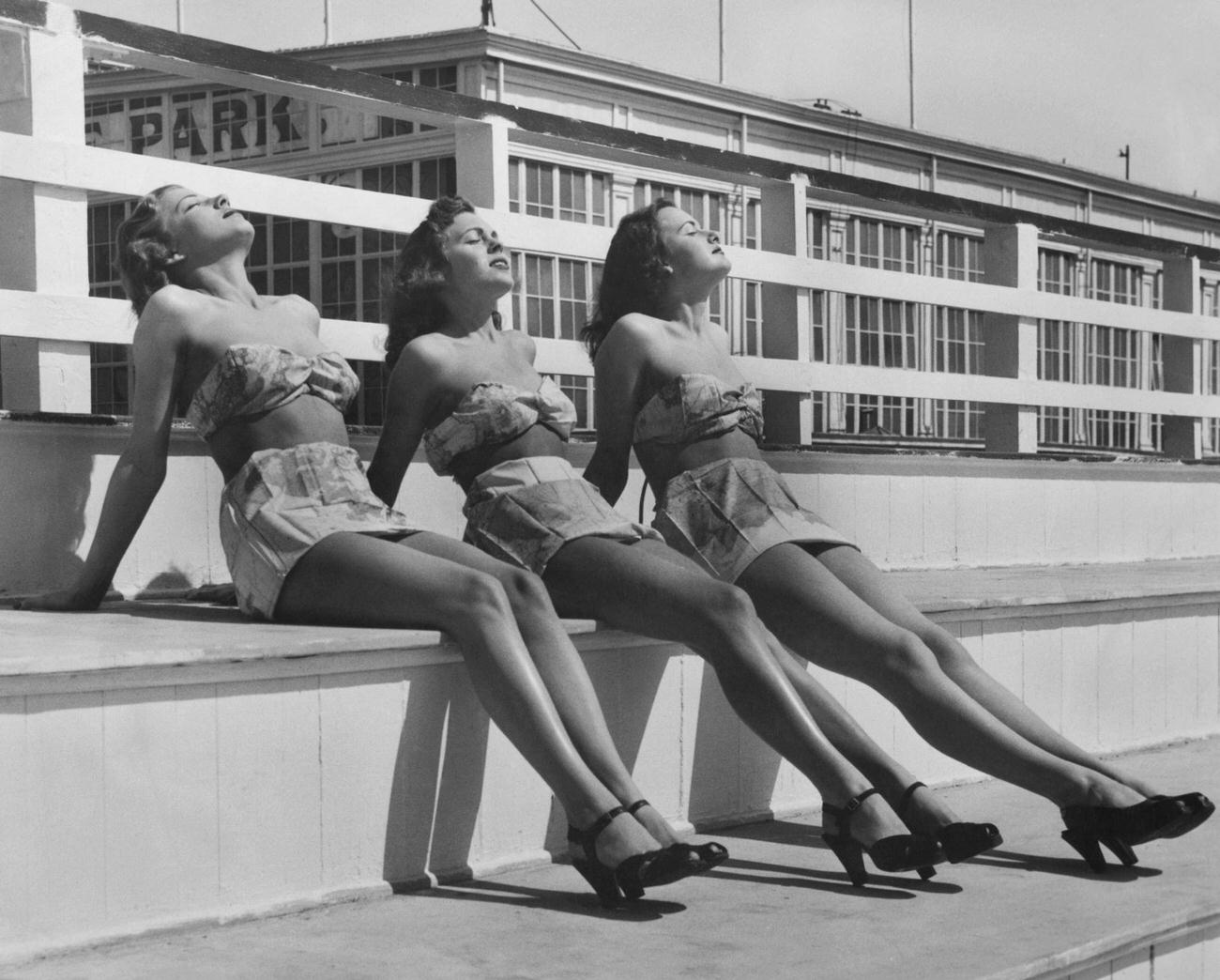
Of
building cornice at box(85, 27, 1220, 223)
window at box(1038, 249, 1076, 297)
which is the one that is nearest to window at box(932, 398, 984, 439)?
window at box(1038, 249, 1076, 297)

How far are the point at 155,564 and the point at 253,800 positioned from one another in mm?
1190

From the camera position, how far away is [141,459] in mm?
3096

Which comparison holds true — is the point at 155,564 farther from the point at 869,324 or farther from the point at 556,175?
the point at 869,324

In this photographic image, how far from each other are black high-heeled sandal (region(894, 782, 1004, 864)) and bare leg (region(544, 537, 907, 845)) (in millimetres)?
76

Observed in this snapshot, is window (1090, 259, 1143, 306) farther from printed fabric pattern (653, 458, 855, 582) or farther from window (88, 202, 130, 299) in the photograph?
printed fabric pattern (653, 458, 855, 582)

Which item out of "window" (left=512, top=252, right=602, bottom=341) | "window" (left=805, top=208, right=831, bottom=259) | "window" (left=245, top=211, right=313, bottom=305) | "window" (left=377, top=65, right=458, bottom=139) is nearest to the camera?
"window" (left=512, top=252, right=602, bottom=341)

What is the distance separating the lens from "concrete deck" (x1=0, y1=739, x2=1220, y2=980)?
2291 mm

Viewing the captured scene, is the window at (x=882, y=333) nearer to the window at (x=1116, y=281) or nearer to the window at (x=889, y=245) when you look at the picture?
the window at (x=889, y=245)

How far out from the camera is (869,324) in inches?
1129

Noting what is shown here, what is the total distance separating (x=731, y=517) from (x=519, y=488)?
17.3 inches

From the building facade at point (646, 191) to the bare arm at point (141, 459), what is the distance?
14275mm

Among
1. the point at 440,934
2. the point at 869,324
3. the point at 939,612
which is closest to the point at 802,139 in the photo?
the point at 869,324

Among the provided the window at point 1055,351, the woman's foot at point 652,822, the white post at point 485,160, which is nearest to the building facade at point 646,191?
the window at point 1055,351

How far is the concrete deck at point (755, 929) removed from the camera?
2291 mm
